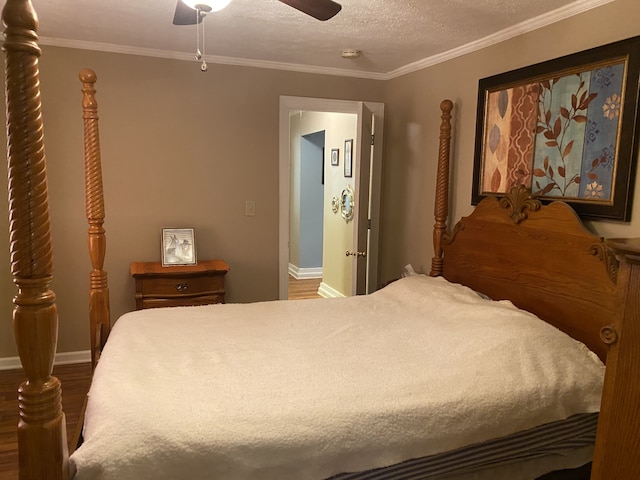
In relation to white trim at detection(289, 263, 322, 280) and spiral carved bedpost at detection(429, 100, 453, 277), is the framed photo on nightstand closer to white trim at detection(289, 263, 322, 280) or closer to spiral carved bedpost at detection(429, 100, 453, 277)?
spiral carved bedpost at detection(429, 100, 453, 277)

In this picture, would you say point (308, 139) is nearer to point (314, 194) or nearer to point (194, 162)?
point (314, 194)

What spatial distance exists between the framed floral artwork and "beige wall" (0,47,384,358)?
4.92 ft

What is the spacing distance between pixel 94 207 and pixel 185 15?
3.77 feet

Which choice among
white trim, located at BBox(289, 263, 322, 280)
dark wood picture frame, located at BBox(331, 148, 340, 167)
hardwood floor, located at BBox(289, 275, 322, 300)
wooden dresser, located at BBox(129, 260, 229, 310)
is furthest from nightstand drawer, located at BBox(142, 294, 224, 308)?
white trim, located at BBox(289, 263, 322, 280)

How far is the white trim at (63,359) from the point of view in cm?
332

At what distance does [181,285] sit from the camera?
3209 mm

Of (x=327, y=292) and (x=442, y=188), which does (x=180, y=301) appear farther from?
(x=327, y=292)

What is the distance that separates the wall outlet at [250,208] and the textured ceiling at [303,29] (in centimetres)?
105

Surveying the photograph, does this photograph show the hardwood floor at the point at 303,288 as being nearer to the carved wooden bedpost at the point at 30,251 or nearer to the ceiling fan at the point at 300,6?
the ceiling fan at the point at 300,6

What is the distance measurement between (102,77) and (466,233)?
2643 mm

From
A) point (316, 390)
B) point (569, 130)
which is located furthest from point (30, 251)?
point (569, 130)

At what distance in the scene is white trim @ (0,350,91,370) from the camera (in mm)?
3320

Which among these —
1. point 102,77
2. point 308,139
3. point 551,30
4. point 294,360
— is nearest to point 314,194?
point 308,139

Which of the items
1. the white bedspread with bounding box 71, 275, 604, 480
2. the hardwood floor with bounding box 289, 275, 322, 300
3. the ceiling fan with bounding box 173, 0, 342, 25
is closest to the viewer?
the white bedspread with bounding box 71, 275, 604, 480
